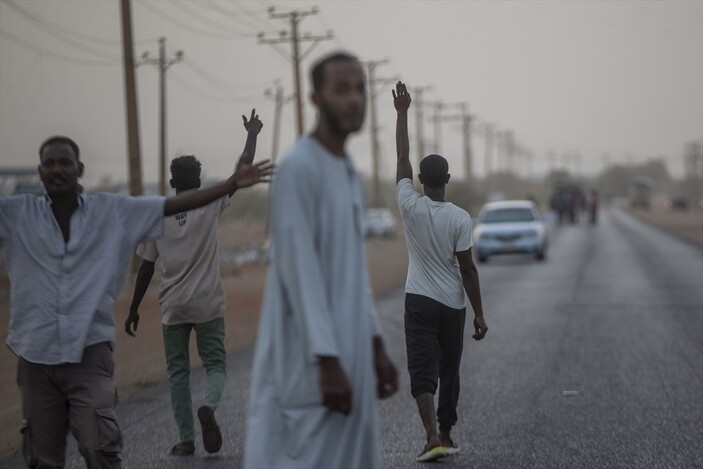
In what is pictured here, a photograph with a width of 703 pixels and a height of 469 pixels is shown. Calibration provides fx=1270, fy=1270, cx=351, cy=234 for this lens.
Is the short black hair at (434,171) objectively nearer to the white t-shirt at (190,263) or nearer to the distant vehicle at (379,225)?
the white t-shirt at (190,263)

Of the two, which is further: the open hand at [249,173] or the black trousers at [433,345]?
the black trousers at [433,345]

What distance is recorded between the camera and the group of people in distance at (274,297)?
402 cm

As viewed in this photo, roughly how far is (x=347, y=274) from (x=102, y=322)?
4.90 feet

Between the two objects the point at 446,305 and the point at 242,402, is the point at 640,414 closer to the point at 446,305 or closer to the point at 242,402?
the point at 446,305

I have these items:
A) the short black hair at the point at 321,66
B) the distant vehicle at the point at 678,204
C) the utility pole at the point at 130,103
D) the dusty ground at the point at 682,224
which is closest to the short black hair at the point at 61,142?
the short black hair at the point at 321,66

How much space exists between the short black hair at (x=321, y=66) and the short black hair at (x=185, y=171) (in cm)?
313

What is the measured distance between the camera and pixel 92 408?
5125 mm

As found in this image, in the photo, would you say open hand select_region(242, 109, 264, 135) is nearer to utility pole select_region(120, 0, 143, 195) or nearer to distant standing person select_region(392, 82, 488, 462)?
distant standing person select_region(392, 82, 488, 462)

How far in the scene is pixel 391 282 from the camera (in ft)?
87.4

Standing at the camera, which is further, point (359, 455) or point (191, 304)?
point (191, 304)

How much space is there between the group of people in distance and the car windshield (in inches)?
1017

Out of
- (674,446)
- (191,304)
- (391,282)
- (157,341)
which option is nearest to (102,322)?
(191,304)

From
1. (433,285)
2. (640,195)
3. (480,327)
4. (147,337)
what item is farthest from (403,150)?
(640,195)

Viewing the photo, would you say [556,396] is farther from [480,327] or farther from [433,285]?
[433,285]
